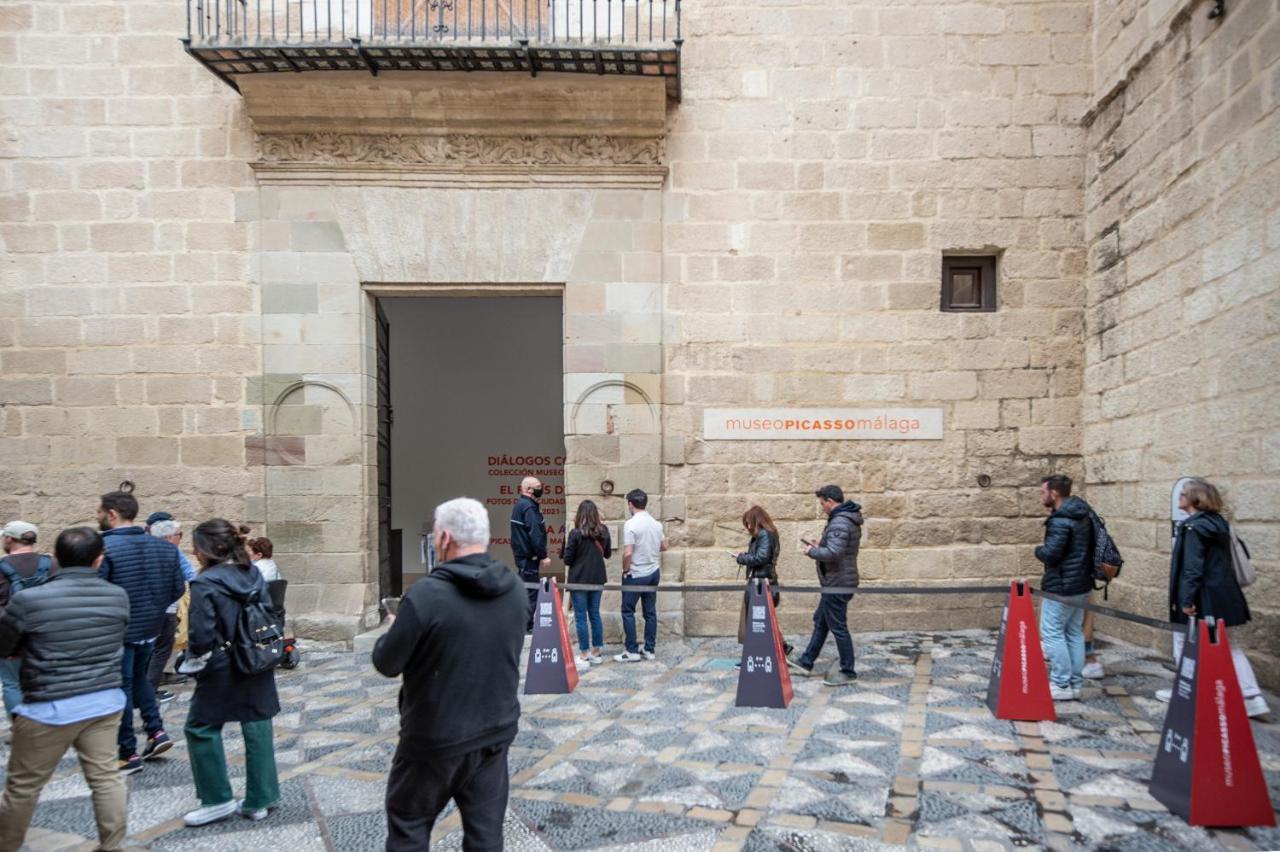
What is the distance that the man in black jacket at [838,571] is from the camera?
20.8ft

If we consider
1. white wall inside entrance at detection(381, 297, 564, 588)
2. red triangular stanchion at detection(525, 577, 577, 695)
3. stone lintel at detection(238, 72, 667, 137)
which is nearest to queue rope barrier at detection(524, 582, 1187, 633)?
red triangular stanchion at detection(525, 577, 577, 695)

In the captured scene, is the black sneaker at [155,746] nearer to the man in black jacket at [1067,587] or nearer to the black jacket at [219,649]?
the black jacket at [219,649]

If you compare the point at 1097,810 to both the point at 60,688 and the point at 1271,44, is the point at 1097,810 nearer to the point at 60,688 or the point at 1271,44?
the point at 60,688

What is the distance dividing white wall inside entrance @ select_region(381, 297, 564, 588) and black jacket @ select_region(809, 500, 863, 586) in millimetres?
6541

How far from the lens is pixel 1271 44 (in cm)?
566

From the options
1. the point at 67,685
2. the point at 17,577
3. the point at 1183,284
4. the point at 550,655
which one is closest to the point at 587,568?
the point at 550,655

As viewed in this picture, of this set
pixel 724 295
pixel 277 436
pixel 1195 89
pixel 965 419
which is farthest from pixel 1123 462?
pixel 277 436

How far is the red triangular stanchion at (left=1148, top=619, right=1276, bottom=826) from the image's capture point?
3.71m

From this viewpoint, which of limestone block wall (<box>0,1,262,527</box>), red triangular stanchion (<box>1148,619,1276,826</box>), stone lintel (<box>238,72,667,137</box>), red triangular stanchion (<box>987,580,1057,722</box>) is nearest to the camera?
red triangular stanchion (<box>1148,619,1276,826</box>)

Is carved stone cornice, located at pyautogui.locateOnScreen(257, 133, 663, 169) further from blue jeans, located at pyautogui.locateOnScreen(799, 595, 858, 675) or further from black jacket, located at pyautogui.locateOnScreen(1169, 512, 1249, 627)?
black jacket, located at pyautogui.locateOnScreen(1169, 512, 1249, 627)

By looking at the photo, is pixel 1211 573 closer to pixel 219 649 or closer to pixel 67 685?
pixel 219 649

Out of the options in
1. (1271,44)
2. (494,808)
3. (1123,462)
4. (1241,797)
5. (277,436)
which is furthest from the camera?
(277,436)

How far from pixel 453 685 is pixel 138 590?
3.15 metres

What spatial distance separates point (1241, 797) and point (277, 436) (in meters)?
7.89
